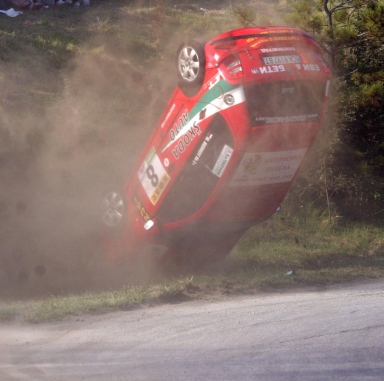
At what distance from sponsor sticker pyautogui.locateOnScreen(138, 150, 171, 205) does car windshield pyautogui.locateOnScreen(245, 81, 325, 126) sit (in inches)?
60.4

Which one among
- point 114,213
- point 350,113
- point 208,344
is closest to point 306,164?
point 350,113

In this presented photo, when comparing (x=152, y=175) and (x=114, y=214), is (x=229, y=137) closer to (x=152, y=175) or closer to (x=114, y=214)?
(x=152, y=175)

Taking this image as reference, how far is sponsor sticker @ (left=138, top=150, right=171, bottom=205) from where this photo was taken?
6605 mm

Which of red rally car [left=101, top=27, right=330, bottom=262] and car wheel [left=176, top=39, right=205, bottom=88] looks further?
car wheel [left=176, top=39, right=205, bottom=88]

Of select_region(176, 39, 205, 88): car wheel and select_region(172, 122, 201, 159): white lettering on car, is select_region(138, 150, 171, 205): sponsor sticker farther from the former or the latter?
select_region(176, 39, 205, 88): car wheel

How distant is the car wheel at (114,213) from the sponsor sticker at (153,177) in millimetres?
620

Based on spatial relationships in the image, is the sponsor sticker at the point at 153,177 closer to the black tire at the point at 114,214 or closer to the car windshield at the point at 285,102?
the black tire at the point at 114,214

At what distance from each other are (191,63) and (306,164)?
15.9ft

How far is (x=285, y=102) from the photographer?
5.61m

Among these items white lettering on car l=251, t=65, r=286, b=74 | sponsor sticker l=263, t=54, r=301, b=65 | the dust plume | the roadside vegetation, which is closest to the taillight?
white lettering on car l=251, t=65, r=286, b=74

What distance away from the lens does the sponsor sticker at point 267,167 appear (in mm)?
5758

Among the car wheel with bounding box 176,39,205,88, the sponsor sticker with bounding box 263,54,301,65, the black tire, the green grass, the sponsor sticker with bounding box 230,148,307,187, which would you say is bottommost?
the green grass

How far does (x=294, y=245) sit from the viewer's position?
30.7ft

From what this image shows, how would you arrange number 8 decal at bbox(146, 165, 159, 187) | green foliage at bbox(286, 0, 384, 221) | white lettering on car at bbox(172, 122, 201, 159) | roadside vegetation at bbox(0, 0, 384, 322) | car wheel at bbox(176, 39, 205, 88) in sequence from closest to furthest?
car wheel at bbox(176, 39, 205, 88)
white lettering on car at bbox(172, 122, 201, 159)
number 8 decal at bbox(146, 165, 159, 187)
roadside vegetation at bbox(0, 0, 384, 322)
green foliage at bbox(286, 0, 384, 221)
